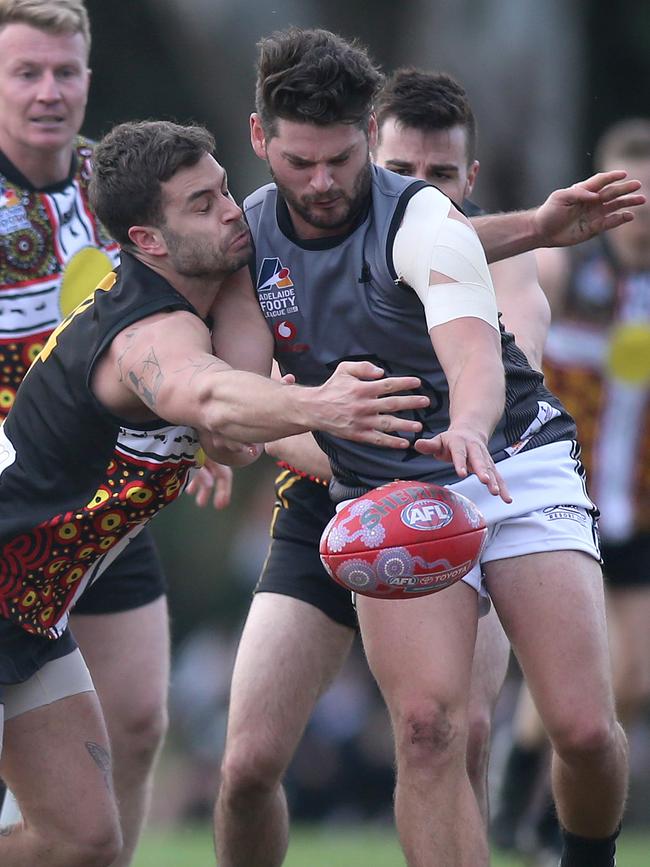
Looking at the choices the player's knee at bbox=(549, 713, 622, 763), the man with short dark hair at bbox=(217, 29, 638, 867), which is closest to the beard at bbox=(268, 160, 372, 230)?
the man with short dark hair at bbox=(217, 29, 638, 867)

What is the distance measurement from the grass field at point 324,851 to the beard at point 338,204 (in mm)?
3527

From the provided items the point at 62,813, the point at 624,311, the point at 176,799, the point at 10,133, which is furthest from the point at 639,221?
the point at 176,799

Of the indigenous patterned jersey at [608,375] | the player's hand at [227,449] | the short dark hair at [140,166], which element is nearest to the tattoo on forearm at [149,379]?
the player's hand at [227,449]

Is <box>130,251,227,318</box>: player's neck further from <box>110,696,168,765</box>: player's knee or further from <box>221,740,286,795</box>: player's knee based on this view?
<box>110,696,168,765</box>: player's knee

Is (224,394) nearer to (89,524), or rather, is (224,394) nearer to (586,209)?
(89,524)

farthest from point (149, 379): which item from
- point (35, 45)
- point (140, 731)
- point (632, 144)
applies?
point (632, 144)

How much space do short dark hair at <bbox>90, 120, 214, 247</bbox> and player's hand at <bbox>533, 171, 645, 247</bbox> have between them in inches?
39.4

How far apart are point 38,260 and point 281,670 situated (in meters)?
1.72

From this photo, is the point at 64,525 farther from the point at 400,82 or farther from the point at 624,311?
the point at 624,311

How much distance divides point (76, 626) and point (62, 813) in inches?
43.5

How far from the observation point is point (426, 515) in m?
4.05

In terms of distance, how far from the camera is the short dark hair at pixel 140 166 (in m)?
4.44

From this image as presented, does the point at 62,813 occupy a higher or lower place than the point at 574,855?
higher

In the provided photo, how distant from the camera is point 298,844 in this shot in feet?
28.3
